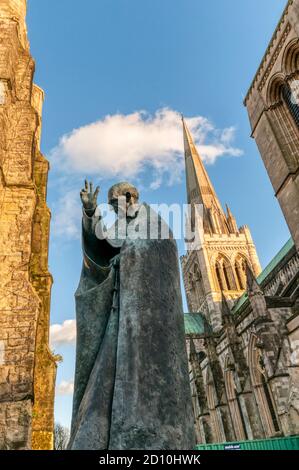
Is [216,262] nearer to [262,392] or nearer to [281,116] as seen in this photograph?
[262,392]

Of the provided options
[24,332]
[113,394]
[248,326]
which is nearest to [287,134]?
[248,326]

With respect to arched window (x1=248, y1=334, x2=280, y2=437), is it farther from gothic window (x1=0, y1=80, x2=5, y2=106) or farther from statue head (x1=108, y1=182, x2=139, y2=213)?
statue head (x1=108, y1=182, x2=139, y2=213)

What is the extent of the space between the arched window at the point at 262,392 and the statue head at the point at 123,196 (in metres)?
19.7

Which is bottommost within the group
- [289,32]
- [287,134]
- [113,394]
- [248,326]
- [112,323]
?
[113,394]

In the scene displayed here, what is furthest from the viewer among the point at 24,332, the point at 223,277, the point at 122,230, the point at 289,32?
the point at 223,277

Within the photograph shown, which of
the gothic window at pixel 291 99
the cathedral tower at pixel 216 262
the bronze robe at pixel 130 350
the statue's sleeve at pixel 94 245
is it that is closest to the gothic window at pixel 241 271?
the cathedral tower at pixel 216 262

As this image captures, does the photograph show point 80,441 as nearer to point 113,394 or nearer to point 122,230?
point 113,394

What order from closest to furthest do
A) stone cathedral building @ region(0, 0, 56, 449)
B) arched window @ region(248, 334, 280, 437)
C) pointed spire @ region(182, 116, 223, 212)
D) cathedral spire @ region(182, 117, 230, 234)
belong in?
stone cathedral building @ region(0, 0, 56, 449), arched window @ region(248, 334, 280, 437), cathedral spire @ region(182, 117, 230, 234), pointed spire @ region(182, 116, 223, 212)

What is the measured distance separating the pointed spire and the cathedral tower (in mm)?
980

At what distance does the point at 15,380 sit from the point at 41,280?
3.42m

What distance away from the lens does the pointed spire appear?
49812 millimetres

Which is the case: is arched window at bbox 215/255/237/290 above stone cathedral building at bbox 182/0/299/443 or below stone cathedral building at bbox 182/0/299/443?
above

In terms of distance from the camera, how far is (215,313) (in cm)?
3716

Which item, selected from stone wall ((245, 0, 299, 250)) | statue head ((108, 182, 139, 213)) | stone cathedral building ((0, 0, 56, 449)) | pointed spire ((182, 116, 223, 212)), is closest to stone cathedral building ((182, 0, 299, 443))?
stone wall ((245, 0, 299, 250))
